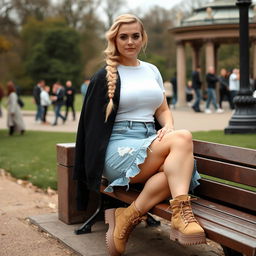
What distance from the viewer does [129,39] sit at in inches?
185

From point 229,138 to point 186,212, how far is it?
8.39m

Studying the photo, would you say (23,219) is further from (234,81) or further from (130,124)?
(234,81)

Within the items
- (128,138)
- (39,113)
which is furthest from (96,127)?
(39,113)

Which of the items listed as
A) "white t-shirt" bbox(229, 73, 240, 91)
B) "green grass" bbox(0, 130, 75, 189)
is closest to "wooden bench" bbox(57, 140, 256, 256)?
"green grass" bbox(0, 130, 75, 189)

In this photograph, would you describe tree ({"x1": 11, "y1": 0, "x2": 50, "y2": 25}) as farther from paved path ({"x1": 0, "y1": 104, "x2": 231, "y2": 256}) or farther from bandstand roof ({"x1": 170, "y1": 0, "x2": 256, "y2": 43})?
paved path ({"x1": 0, "y1": 104, "x2": 231, "y2": 256})

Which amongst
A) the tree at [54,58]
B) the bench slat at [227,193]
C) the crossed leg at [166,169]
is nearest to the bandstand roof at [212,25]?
the bench slat at [227,193]

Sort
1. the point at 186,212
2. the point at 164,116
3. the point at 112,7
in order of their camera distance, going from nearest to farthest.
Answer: the point at 186,212
the point at 164,116
the point at 112,7

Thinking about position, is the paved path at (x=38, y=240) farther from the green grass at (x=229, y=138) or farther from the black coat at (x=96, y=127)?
the green grass at (x=229, y=138)

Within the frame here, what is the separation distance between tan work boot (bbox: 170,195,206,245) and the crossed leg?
→ 77mm

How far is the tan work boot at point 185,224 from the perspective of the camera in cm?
375

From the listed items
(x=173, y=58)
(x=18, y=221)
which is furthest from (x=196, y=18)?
(x=173, y=58)

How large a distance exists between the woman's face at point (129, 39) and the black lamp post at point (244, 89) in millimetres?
8598

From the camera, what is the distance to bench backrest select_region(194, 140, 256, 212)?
407 centimetres

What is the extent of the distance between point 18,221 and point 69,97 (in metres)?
16.9
